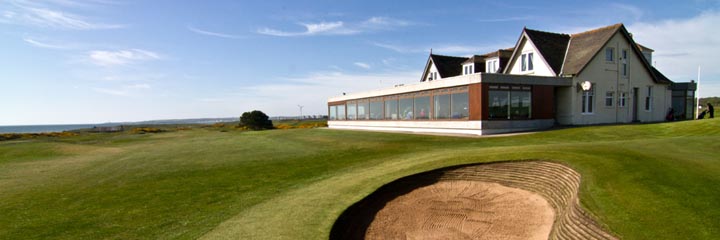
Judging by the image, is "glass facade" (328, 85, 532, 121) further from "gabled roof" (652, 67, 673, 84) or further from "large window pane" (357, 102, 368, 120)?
"gabled roof" (652, 67, 673, 84)

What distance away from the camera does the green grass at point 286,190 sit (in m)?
8.06

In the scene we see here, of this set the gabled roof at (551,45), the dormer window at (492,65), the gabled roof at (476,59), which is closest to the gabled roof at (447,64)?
the gabled roof at (476,59)

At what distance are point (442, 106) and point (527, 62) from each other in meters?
10.7

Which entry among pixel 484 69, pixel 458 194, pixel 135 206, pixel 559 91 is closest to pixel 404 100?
pixel 484 69

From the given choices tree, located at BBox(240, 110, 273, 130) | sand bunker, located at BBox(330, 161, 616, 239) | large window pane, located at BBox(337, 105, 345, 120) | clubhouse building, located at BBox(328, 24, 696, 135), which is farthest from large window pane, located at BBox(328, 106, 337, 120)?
sand bunker, located at BBox(330, 161, 616, 239)

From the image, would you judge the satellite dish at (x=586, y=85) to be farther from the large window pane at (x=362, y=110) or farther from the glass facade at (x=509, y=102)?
the large window pane at (x=362, y=110)

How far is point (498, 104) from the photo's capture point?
28438 mm

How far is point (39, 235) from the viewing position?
9.91 m

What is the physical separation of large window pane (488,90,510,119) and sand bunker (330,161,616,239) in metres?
15.7

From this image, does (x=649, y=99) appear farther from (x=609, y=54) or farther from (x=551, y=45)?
(x=551, y=45)

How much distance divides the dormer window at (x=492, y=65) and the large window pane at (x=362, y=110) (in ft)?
48.6

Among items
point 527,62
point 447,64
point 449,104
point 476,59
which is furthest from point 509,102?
point 447,64

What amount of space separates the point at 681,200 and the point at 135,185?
58.8 ft

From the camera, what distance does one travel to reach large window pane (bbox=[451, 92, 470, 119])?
29453mm
